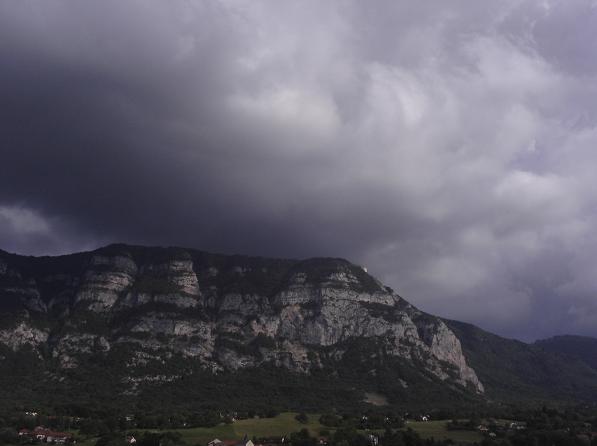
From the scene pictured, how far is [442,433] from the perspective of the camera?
176375 mm

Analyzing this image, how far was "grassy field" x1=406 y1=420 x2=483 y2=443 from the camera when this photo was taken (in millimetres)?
168375

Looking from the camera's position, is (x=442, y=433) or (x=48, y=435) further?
(x=442, y=433)

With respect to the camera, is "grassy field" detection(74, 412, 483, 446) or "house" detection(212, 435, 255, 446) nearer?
"house" detection(212, 435, 255, 446)

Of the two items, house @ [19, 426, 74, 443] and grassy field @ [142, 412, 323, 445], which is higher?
grassy field @ [142, 412, 323, 445]

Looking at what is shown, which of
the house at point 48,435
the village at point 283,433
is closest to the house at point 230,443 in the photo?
the village at point 283,433

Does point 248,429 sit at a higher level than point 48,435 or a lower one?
higher

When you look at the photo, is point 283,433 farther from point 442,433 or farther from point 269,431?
point 442,433

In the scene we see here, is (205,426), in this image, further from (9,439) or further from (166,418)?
(9,439)

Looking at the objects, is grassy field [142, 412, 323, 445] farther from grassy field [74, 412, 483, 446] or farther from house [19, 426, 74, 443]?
house [19, 426, 74, 443]

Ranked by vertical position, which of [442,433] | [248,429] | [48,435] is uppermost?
[442,433]

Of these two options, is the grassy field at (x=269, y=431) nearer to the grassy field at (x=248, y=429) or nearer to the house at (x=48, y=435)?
the grassy field at (x=248, y=429)

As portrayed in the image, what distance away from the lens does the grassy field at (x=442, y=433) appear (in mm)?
168375

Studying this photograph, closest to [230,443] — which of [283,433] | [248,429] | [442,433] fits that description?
[283,433]

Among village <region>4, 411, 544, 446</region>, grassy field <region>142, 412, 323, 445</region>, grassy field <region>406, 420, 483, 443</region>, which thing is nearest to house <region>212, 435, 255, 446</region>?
village <region>4, 411, 544, 446</region>
